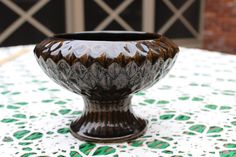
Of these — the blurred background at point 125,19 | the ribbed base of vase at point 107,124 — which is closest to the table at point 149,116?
the ribbed base of vase at point 107,124

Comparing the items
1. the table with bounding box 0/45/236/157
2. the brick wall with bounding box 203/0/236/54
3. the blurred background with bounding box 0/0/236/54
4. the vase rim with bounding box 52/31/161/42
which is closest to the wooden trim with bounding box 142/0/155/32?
the blurred background with bounding box 0/0/236/54

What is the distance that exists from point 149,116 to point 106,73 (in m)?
0.15

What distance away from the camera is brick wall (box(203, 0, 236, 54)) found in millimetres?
2422

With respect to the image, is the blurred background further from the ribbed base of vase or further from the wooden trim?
the ribbed base of vase

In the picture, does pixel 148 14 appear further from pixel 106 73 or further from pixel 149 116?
pixel 106 73

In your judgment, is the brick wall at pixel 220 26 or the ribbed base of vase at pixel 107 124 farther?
the brick wall at pixel 220 26

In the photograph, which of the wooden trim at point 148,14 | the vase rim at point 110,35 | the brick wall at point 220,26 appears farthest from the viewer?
the wooden trim at point 148,14

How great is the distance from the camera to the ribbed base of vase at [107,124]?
15.3 inches

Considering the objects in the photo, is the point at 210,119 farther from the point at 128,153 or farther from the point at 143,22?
the point at 143,22

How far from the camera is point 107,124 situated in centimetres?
39

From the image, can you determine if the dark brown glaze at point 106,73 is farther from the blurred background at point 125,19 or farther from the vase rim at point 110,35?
the blurred background at point 125,19

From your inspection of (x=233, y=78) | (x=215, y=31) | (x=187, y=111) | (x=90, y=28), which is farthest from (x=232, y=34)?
(x=187, y=111)

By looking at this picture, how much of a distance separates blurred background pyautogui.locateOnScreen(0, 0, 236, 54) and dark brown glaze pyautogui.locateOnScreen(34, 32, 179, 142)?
1980mm

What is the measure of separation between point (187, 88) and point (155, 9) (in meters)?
2.15
